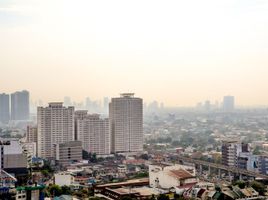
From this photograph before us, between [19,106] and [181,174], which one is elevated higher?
[19,106]

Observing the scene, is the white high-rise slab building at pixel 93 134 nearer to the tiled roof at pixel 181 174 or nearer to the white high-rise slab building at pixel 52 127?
the white high-rise slab building at pixel 52 127

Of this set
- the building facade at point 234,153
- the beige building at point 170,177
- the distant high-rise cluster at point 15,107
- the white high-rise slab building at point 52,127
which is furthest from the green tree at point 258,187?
the distant high-rise cluster at point 15,107

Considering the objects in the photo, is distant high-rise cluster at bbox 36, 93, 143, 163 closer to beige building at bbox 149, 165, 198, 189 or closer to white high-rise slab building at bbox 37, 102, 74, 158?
white high-rise slab building at bbox 37, 102, 74, 158

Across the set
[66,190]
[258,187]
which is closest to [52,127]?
[66,190]

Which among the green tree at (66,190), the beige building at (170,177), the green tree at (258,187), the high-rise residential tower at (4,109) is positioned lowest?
→ the green tree at (66,190)

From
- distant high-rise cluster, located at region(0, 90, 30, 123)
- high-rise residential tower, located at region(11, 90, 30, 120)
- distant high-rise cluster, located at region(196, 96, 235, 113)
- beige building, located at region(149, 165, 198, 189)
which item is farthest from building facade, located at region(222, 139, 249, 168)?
distant high-rise cluster, located at region(196, 96, 235, 113)

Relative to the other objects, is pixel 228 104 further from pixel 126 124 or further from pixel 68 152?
pixel 68 152

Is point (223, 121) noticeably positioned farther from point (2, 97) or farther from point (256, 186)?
point (256, 186)

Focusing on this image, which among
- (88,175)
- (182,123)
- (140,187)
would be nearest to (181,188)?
(140,187)
